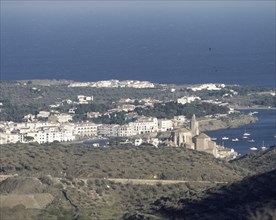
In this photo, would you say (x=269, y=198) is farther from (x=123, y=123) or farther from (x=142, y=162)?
(x=123, y=123)

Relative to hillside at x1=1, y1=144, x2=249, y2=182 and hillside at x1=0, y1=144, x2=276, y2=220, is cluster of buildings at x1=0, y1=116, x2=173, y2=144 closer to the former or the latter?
hillside at x1=0, y1=144, x2=276, y2=220

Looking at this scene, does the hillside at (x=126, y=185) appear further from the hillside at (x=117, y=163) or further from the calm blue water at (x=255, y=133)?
the calm blue water at (x=255, y=133)

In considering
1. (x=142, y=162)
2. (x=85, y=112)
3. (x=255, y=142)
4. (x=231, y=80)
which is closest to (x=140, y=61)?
(x=231, y=80)

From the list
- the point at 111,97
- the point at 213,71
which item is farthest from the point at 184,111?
the point at 213,71

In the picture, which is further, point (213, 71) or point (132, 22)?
point (132, 22)

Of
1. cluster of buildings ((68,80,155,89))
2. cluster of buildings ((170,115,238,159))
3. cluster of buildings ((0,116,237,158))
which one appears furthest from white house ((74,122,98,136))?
cluster of buildings ((68,80,155,89))

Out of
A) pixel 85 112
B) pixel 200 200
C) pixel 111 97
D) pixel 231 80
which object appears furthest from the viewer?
pixel 231 80

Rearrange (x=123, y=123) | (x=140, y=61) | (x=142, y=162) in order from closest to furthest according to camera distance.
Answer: (x=142, y=162)
(x=123, y=123)
(x=140, y=61)

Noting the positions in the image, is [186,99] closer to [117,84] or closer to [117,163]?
[117,84]
